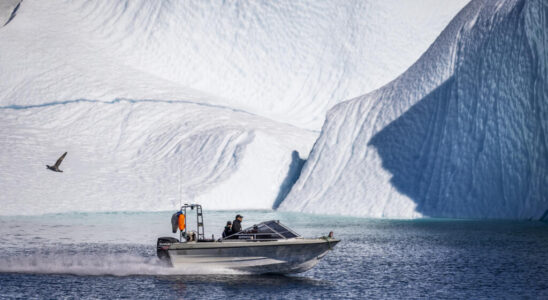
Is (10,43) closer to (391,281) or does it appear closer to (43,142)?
(43,142)

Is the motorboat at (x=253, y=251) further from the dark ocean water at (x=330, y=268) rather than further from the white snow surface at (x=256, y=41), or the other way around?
the white snow surface at (x=256, y=41)

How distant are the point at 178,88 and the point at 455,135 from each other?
983 inches

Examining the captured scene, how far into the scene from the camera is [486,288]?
1706 cm

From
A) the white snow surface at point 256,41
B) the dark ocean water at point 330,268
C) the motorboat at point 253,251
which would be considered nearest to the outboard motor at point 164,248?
the motorboat at point 253,251

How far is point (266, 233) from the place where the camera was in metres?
18.8

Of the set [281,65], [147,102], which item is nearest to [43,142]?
[147,102]

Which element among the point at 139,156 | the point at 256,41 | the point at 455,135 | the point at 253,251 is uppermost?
the point at 256,41

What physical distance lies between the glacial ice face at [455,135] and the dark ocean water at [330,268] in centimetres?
473

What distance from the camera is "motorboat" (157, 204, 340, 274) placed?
61.2 feet

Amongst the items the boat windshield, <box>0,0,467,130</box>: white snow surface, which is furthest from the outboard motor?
<box>0,0,467,130</box>: white snow surface

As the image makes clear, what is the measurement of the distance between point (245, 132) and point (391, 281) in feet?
93.5

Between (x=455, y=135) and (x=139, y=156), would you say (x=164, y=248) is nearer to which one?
(x=455, y=135)

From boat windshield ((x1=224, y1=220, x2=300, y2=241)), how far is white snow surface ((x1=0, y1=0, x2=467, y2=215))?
70.9 ft

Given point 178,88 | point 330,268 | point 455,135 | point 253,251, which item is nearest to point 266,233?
point 253,251
